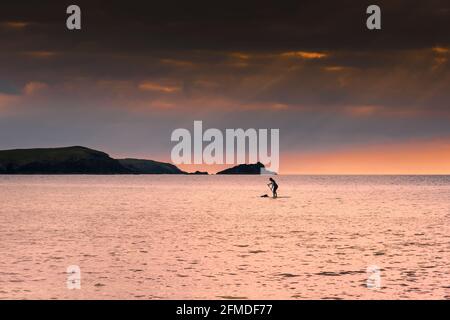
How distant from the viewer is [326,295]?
79.5 ft

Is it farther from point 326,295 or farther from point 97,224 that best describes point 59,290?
point 97,224

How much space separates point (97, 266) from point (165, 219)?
114 ft

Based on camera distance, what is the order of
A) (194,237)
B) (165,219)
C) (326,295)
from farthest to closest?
(165,219)
(194,237)
(326,295)

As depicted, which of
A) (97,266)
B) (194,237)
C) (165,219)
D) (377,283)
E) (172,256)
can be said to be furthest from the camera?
(165,219)

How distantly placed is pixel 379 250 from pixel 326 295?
48.6ft

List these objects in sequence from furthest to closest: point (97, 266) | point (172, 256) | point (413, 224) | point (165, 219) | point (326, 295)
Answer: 1. point (165, 219)
2. point (413, 224)
3. point (172, 256)
4. point (97, 266)
5. point (326, 295)

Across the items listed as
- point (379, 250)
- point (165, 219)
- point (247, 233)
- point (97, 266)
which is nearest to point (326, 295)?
point (97, 266)

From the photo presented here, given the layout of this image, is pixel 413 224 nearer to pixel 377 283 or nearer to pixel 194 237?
pixel 194 237

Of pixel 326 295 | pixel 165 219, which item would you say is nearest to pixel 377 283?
pixel 326 295

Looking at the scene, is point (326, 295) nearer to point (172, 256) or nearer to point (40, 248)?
point (172, 256)
